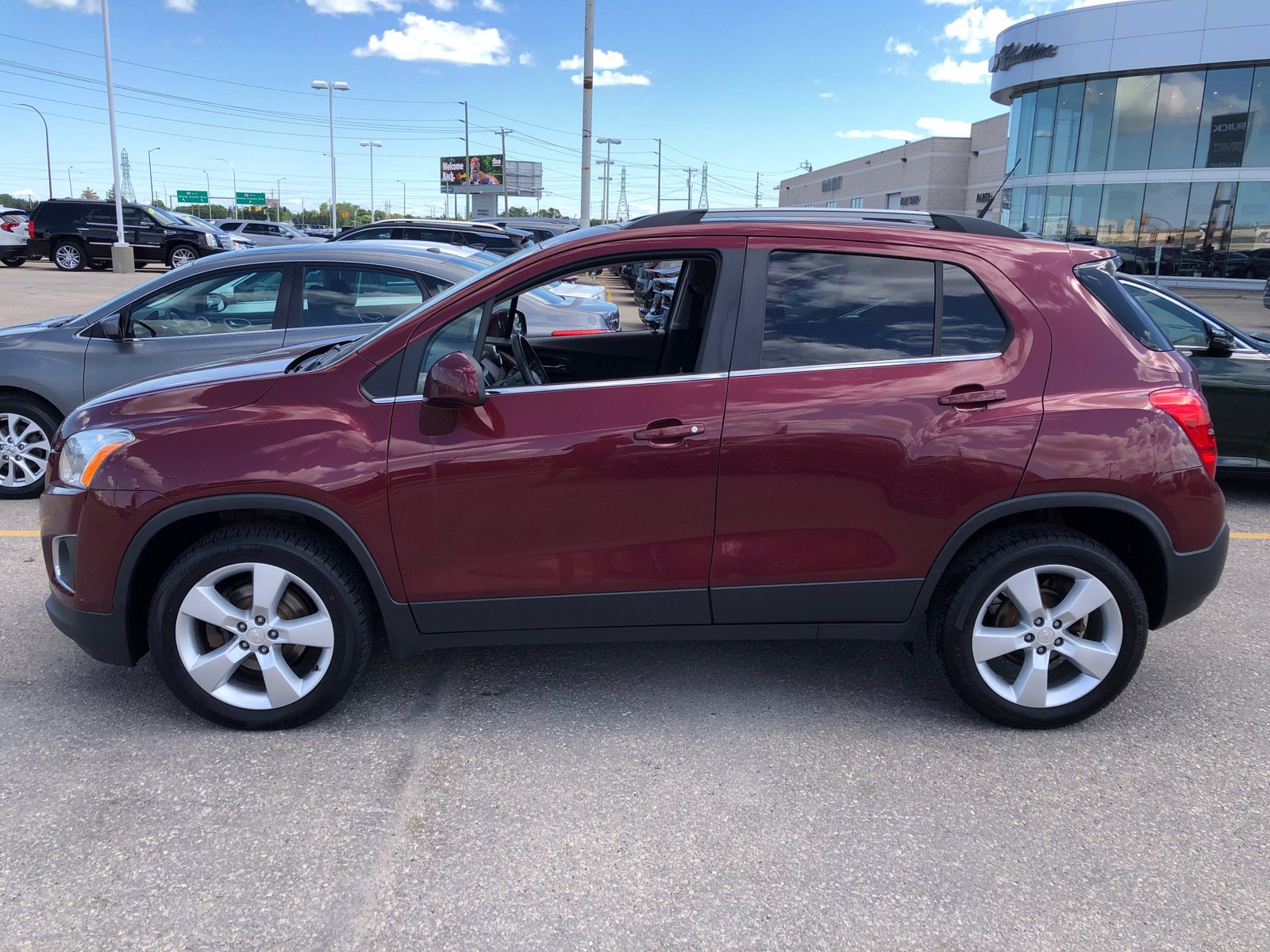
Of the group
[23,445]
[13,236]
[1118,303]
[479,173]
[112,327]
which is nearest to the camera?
[1118,303]

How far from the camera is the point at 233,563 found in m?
3.27

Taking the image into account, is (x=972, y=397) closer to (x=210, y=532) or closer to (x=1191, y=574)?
(x=1191, y=574)

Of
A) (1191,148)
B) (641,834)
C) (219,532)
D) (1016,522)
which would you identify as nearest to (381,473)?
(219,532)

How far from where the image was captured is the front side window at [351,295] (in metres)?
6.22

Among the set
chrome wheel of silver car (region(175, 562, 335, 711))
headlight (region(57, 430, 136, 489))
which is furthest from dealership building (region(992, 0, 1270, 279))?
headlight (region(57, 430, 136, 489))

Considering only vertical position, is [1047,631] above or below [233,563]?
below

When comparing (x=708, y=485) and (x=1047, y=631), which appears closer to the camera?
(x=708, y=485)

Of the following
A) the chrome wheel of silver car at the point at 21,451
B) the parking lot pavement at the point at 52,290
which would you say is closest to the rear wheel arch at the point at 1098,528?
the chrome wheel of silver car at the point at 21,451

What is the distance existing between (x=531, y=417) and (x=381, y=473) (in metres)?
0.54

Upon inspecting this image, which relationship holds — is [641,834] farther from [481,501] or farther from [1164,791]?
[1164,791]

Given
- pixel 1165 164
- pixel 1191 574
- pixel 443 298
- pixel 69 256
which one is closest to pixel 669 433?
pixel 443 298

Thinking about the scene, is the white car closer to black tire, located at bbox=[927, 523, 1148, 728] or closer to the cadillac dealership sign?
black tire, located at bbox=[927, 523, 1148, 728]

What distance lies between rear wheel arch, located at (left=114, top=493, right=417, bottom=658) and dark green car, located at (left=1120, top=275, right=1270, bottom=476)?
5358 mm

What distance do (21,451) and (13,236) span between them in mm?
27280
